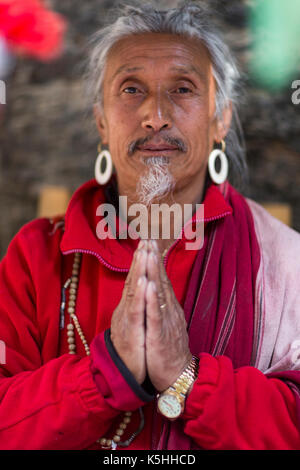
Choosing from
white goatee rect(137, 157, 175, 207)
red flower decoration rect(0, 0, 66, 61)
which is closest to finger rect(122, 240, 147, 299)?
white goatee rect(137, 157, 175, 207)

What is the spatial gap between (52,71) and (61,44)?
6.5 inches

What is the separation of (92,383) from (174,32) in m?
1.36

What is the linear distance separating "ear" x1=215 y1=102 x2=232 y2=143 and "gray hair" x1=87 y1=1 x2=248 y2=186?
0.03 metres

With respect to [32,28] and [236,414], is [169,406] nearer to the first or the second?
[236,414]

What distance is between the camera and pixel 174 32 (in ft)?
6.55

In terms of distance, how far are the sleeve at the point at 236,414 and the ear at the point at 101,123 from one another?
3.71 ft

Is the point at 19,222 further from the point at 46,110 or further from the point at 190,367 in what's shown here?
the point at 190,367

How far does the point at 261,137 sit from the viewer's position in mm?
2826

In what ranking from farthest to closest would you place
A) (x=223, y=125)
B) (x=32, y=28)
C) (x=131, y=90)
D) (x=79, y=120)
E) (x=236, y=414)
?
(x=79, y=120) → (x=32, y=28) → (x=223, y=125) → (x=131, y=90) → (x=236, y=414)

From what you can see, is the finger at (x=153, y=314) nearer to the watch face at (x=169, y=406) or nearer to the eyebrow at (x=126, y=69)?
the watch face at (x=169, y=406)

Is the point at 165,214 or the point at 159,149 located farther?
the point at 165,214

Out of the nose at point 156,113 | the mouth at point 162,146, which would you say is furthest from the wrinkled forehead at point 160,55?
the mouth at point 162,146

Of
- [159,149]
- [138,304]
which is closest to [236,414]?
[138,304]

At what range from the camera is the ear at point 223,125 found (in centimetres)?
213
